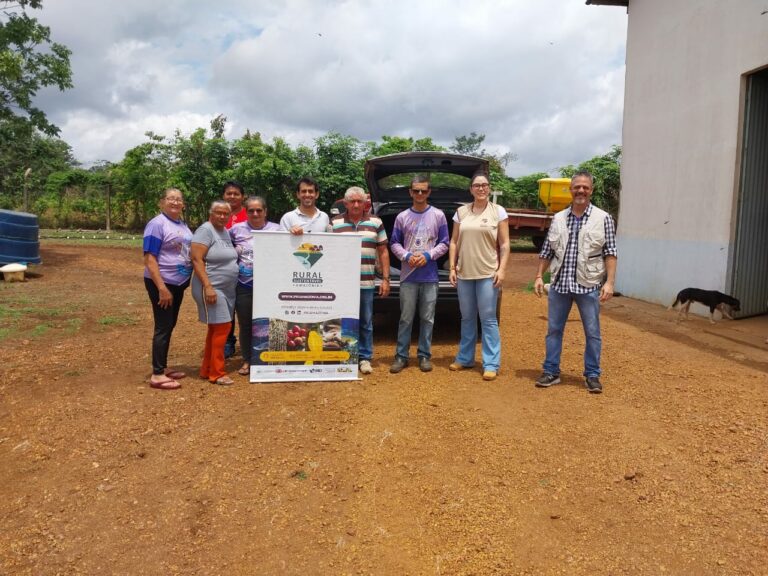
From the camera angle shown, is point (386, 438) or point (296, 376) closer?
point (386, 438)

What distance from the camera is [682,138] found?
339 inches

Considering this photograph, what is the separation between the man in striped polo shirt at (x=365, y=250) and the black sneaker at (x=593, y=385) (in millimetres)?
1836

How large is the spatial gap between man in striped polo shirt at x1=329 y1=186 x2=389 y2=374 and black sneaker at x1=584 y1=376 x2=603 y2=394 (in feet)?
6.02

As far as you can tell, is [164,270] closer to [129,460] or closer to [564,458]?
[129,460]

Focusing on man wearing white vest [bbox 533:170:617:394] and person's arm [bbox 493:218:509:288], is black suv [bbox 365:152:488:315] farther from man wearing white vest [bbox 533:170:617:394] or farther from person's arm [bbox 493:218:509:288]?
man wearing white vest [bbox 533:170:617:394]

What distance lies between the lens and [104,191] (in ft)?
83.1

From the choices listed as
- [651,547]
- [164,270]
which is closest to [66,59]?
[164,270]

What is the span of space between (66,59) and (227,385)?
11.9 meters

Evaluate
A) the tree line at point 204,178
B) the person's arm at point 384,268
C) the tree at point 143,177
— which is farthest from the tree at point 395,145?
the person's arm at point 384,268

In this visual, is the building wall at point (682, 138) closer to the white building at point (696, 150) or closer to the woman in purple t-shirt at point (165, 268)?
the white building at point (696, 150)

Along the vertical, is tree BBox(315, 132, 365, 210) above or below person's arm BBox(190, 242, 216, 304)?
above

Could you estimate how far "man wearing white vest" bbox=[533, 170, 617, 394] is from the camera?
4.26 m

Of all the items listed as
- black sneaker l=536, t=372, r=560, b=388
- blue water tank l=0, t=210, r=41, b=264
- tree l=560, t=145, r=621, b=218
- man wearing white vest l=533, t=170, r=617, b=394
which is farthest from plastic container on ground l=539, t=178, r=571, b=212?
black sneaker l=536, t=372, r=560, b=388

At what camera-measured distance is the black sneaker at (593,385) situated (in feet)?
14.2
